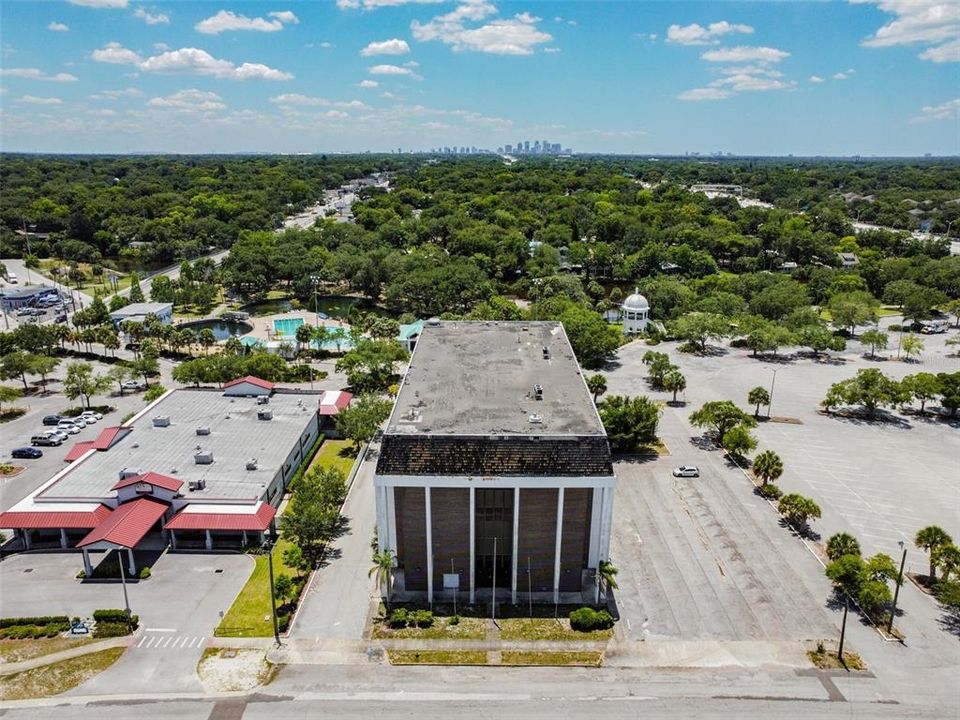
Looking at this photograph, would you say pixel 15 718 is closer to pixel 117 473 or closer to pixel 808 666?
pixel 117 473

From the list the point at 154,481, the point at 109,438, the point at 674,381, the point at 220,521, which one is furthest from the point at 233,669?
the point at 674,381

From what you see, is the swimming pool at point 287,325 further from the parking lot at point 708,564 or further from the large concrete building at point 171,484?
the parking lot at point 708,564

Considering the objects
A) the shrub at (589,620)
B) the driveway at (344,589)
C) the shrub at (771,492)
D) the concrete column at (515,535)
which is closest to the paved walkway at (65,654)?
the driveway at (344,589)

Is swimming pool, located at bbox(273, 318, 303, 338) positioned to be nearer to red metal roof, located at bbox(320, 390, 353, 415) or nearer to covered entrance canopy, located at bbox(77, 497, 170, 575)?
red metal roof, located at bbox(320, 390, 353, 415)

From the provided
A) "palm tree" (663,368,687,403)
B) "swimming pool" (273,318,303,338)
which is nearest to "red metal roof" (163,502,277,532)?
"palm tree" (663,368,687,403)

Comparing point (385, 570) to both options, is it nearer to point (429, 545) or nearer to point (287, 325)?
point (429, 545)
